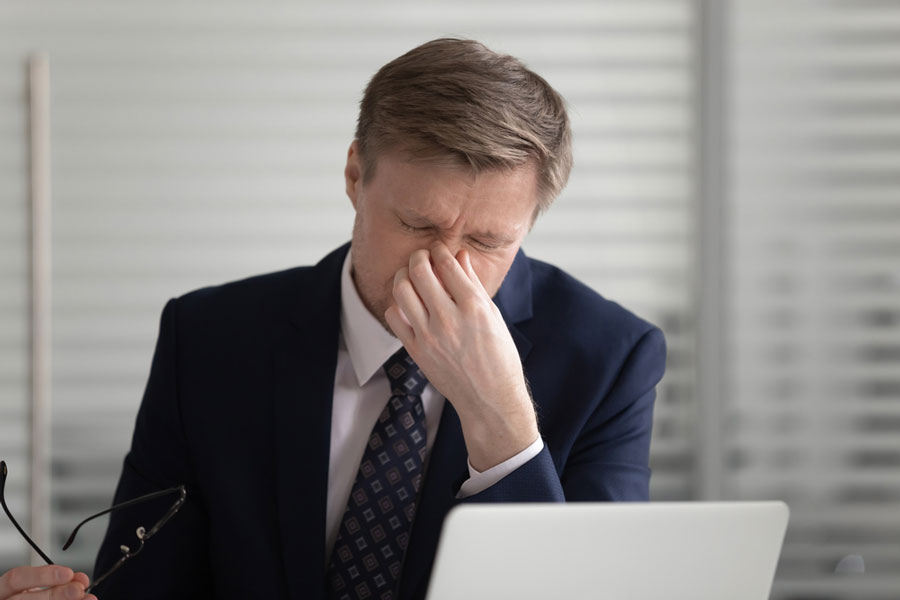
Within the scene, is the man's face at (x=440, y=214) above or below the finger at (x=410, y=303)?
above

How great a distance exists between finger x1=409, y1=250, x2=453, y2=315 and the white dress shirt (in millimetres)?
173

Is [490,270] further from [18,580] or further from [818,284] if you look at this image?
[818,284]

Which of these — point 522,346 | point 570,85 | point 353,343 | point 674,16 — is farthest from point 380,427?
point 674,16

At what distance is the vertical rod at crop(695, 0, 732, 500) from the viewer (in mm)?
2732

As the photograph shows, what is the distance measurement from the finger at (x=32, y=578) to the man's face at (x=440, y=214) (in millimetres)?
649

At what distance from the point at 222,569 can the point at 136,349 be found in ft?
4.20

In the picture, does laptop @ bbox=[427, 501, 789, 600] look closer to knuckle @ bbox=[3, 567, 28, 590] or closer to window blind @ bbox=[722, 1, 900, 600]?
knuckle @ bbox=[3, 567, 28, 590]

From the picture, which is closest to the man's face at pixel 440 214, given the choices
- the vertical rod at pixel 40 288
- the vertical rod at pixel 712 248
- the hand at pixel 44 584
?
the hand at pixel 44 584

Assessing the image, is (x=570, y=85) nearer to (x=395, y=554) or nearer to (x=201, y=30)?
(x=201, y=30)

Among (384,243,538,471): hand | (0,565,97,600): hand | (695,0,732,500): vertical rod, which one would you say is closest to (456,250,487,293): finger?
(384,243,538,471): hand

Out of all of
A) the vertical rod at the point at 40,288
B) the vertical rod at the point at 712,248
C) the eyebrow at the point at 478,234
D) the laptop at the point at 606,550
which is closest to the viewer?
the laptop at the point at 606,550

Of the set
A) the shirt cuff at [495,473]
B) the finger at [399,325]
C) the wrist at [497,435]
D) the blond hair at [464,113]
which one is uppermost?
the blond hair at [464,113]

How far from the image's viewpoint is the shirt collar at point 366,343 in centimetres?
160

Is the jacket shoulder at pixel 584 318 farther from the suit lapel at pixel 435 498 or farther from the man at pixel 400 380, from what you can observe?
the suit lapel at pixel 435 498
